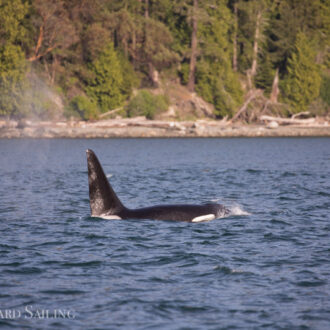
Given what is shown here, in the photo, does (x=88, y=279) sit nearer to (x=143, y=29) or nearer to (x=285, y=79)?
(x=143, y=29)

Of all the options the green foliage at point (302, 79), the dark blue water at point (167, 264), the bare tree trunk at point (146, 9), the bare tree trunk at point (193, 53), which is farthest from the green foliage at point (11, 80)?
the dark blue water at point (167, 264)

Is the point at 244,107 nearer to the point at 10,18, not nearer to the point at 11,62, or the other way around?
the point at 11,62

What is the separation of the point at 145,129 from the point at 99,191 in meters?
51.1

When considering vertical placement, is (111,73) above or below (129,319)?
above

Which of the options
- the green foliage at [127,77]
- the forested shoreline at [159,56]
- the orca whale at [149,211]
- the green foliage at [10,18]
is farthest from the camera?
the green foliage at [127,77]

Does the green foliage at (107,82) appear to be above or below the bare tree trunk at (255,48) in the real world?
below

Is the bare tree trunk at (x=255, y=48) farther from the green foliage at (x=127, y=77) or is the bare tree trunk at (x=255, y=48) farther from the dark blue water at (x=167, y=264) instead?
the dark blue water at (x=167, y=264)

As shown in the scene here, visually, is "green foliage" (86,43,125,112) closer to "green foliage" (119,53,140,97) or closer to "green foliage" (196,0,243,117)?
"green foliage" (119,53,140,97)

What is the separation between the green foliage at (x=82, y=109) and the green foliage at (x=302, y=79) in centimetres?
2863

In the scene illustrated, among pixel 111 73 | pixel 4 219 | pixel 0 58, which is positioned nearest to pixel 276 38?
pixel 111 73

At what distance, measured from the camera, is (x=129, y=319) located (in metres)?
7.09

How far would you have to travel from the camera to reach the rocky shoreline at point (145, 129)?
5969cm

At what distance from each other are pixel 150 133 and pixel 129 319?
56.7m

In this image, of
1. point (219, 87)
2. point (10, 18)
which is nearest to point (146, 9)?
point (219, 87)
